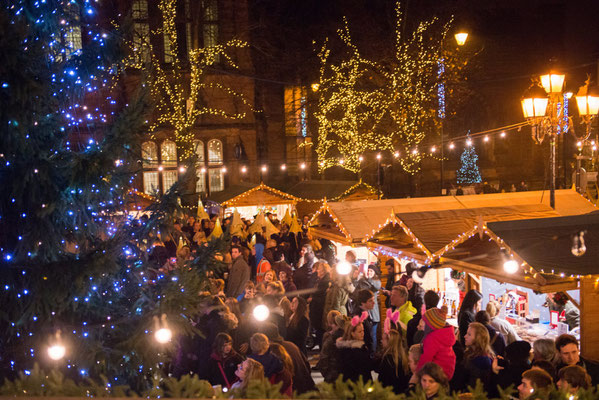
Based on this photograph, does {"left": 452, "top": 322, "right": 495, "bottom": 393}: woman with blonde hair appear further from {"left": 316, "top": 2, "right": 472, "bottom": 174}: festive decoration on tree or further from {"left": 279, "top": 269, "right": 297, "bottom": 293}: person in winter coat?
{"left": 316, "top": 2, "right": 472, "bottom": 174}: festive decoration on tree

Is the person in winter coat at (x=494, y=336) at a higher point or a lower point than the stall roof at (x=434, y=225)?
lower

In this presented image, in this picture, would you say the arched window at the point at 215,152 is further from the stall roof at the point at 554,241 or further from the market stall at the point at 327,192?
the stall roof at the point at 554,241

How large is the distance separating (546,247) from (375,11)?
83.6 ft

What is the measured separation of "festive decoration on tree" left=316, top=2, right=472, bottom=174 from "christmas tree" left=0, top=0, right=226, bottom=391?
20328 mm

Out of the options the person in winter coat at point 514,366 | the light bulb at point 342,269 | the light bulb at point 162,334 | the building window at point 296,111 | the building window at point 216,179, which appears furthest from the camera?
the building window at point 296,111

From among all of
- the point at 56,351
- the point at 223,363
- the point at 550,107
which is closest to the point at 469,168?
the point at 550,107

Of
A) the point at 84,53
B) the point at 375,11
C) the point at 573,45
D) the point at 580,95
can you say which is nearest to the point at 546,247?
the point at 84,53

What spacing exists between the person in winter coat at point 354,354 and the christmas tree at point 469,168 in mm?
30568

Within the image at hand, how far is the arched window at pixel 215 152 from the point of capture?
29.7 m

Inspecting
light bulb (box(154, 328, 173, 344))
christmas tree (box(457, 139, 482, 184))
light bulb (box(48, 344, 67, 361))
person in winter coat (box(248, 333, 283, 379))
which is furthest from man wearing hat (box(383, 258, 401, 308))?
christmas tree (box(457, 139, 482, 184))

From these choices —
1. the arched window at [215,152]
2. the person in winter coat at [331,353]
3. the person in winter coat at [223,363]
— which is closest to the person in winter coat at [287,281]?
the person in winter coat at [331,353]

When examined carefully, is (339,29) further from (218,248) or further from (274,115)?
(218,248)

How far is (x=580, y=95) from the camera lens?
524 inches

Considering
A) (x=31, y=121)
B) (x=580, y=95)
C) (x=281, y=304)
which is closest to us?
(x=31, y=121)
